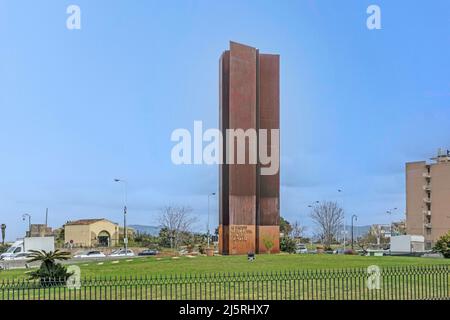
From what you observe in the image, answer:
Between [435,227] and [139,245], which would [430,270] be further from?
[435,227]

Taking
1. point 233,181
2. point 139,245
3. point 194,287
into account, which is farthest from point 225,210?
point 139,245

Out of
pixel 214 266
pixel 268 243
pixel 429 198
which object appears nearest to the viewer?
pixel 214 266

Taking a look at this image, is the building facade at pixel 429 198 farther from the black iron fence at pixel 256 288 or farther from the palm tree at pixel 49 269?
the palm tree at pixel 49 269

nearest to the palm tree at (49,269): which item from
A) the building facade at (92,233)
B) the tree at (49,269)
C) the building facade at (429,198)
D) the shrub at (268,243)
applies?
the tree at (49,269)

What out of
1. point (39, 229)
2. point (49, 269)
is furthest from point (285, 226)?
point (49, 269)

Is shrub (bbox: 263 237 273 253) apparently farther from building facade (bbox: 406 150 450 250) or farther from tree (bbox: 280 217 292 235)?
building facade (bbox: 406 150 450 250)

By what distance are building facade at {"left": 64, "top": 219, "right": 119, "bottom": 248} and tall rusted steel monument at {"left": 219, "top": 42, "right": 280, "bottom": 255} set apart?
64.4 m

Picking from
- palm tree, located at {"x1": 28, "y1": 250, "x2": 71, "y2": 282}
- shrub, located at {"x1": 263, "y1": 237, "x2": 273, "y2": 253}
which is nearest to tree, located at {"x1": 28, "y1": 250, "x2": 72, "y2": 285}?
palm tree, located at {"x1": 28, "y1": 250, "x2": 71, "y2": 282}

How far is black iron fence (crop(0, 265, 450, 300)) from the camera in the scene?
18344 millimetres

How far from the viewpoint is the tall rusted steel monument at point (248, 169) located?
41656 mm

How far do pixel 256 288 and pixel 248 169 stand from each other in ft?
73.1

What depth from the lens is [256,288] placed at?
2006 cm

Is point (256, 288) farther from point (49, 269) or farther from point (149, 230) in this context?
point (149, 230)
